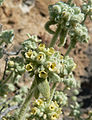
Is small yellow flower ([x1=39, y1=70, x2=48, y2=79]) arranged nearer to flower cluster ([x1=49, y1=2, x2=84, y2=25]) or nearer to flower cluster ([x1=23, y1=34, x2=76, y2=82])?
flower cluster ([x1=23, y1=34, x2=76, y2=82])

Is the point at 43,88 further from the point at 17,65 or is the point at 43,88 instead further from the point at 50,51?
the point at 17,65

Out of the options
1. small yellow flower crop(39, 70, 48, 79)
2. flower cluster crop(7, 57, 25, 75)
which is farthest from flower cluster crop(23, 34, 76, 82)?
flower cluster crop(7, 57, 25, 75)

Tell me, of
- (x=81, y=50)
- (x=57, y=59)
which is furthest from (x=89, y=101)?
(x=57, y=59)

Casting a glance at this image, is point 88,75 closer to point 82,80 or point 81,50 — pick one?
point 82,80

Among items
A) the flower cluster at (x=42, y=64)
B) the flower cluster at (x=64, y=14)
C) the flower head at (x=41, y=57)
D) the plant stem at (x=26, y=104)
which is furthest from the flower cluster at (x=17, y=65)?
the flower cluster at (x=64, y=14)

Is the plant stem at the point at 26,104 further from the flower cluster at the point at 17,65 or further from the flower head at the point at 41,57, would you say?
the flower cluster at the point at 17,65

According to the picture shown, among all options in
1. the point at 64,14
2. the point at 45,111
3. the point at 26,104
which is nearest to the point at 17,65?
the point at 26,104

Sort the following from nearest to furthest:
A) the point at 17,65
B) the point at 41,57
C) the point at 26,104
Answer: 1. the point at 41,57
2. the point at 26,104
3. the point at 17,65

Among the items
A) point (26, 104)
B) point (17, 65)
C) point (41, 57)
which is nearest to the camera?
point (41, 57)

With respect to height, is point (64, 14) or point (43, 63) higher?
point (64, 14)

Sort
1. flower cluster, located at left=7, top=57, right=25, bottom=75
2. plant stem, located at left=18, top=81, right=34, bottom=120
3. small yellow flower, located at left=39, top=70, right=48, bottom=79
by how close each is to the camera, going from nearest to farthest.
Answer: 1. small yellow flower, located at left=39, top=70, right=48, bottom=79
2. plant stem, located at left=18, top=81, right=34, bottom=120
3. flower cluster, located at left=7, top=57, right=25, bottom=75

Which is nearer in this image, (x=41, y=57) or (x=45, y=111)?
(x=41, y=57)
